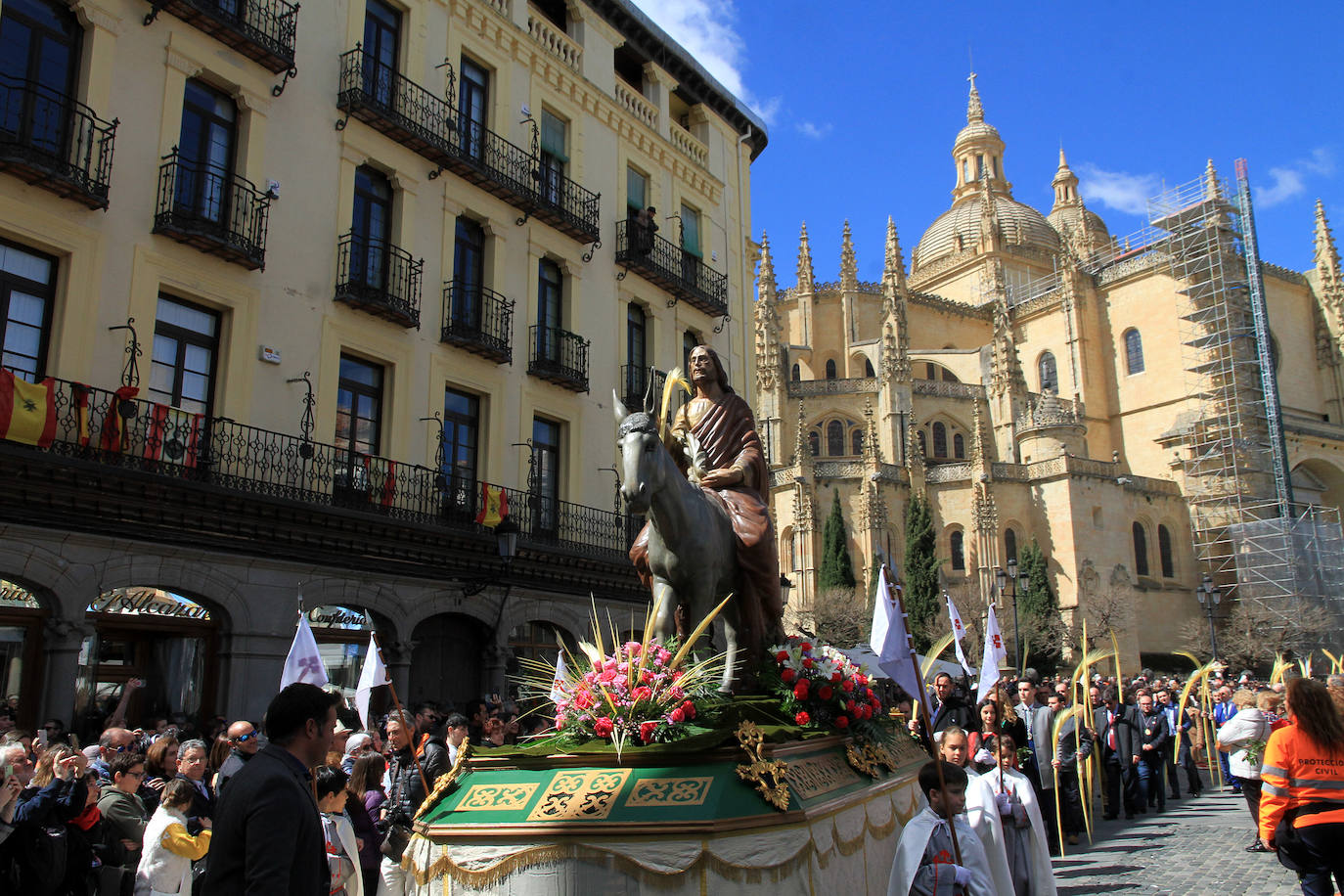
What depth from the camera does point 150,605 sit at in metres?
14.0

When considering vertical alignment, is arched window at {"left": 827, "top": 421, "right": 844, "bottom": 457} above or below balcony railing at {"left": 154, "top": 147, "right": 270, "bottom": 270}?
above

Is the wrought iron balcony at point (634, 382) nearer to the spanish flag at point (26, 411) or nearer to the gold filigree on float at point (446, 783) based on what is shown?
the spanish flag at point (26, 411)

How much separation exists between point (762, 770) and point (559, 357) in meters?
16.4

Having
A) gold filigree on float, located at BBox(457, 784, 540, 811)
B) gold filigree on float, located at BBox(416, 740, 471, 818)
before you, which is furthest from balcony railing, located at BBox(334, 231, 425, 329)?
gold filigree on float, located at BBox(457, 784, 540, 811)

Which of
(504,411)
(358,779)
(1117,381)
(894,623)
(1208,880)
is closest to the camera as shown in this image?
(894,623)

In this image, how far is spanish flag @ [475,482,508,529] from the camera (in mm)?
18672

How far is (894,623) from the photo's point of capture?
7.04 meters

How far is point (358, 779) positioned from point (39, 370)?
8791mm

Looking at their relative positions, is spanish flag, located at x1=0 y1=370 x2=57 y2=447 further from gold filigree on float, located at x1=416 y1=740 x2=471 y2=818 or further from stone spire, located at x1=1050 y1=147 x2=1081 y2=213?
stone spire, located at x1=1050 y1=147 x2=1081 y2=213

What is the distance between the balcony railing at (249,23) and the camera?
596 inches

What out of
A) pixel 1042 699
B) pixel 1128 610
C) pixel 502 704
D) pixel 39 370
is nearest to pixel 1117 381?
pixel 1128 610

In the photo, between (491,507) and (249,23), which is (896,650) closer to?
(491,507)

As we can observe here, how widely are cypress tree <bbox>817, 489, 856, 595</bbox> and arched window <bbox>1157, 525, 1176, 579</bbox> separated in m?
19.6

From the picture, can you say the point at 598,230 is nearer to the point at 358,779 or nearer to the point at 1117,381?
the point at 358,779
